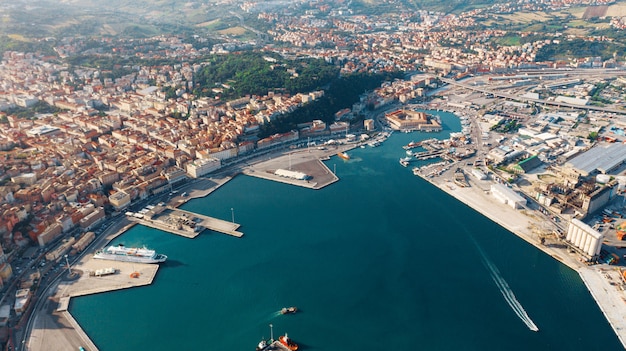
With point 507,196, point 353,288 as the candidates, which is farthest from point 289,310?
point 507,196

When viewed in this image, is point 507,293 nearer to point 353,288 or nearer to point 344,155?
point 353,288

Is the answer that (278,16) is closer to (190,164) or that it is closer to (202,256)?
(190,164)

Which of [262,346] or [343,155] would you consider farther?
[343,155]

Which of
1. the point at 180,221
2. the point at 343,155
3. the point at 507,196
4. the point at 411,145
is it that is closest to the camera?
the point at 180,221

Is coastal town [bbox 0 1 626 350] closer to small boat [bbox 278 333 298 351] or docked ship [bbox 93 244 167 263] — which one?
docked ship [bbox 93 244 167 263]

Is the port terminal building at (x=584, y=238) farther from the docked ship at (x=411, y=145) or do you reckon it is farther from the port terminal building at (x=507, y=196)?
the docked ship at (x=411, y=145)

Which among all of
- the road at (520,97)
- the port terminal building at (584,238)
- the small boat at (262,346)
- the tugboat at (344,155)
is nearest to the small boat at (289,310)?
the small boat at (262,346)

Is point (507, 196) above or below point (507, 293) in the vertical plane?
above
